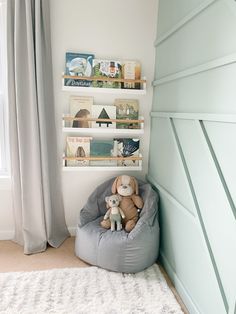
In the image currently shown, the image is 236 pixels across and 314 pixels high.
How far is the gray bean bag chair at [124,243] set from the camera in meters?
2.03

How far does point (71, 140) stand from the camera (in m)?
2.45

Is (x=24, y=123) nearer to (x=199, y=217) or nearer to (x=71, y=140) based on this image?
(x=71, y=140)

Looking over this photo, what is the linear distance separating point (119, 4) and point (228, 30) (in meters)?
1.32

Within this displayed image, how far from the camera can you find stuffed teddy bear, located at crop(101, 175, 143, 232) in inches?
91.7

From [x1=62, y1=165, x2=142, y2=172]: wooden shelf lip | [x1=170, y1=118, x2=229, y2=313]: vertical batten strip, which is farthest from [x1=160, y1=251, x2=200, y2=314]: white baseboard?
[x1=62, y1=165, x2=142, y2=172]: wooden shelf lip

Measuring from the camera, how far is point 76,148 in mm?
2473

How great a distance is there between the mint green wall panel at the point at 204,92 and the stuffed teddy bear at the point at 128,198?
693 mm

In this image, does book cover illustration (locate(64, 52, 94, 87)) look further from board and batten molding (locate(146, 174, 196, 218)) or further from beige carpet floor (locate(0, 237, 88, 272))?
beige carpet floor (locate(0, 237, 88, 272))

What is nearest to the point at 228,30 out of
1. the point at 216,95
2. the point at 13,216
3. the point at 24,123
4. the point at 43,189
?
the point at 216,95

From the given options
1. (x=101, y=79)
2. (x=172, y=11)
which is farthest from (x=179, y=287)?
(x=172, y=11)

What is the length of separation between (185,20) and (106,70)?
2.70ft

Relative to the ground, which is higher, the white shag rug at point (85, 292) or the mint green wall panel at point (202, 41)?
the mint green wall panel at point (202, 41)

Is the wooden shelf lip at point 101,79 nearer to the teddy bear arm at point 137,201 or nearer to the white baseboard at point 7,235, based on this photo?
the teddy bear arm at point 137,201

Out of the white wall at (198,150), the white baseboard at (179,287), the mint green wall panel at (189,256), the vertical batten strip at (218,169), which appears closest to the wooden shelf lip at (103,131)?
the white wall at (198,150)
